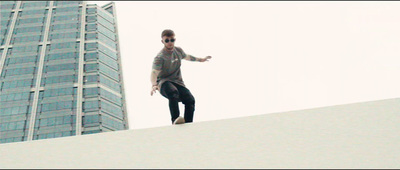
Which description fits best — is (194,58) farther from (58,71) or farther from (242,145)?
(58,71)

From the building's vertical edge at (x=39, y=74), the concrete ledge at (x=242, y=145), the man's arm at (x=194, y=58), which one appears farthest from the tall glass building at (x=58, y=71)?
the concrete ledge at (x=242, y=145)

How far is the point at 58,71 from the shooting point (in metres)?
52.6

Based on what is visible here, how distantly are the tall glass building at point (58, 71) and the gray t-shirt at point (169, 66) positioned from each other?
1749 inches

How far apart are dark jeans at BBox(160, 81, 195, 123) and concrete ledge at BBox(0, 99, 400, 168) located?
808 millimetres

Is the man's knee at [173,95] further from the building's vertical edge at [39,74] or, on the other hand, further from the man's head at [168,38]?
the building's vertical edge at [39,74]

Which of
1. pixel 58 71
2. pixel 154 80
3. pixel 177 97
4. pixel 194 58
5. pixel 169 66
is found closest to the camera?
pixel 154 80

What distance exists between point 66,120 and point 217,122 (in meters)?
47.6

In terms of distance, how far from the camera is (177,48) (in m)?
4.20

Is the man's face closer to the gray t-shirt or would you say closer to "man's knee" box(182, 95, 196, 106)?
the gray t-shirt

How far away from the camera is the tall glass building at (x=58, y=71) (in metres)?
47.2

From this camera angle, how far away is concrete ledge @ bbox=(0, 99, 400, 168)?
256 cm

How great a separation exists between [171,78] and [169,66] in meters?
0.13

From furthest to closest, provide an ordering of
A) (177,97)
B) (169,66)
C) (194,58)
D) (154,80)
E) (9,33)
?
(9,33), (194,58), (169,66), (177,97), (154,80)

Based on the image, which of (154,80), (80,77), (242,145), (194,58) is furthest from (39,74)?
(242,145)
